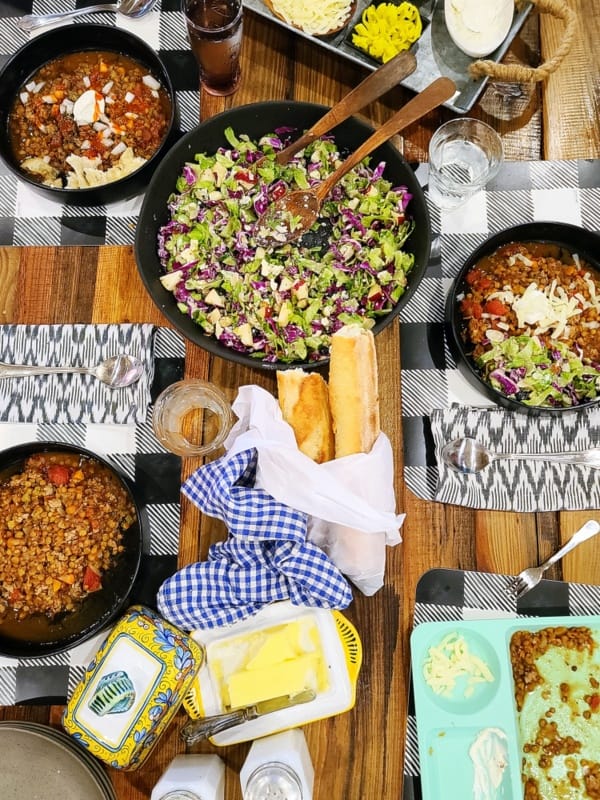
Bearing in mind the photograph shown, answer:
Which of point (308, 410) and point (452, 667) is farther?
point (452, 667)

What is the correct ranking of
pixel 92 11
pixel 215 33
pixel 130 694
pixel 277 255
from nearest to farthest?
pixel 130 694
pixel 215 33
pixel 277 255
pixel 92 11

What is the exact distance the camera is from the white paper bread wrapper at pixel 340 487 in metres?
1.80

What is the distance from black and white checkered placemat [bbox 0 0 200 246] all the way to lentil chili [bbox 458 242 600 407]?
104 centimetres

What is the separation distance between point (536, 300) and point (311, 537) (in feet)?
2.99

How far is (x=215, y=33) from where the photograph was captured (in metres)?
1.82

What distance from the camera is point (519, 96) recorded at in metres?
2.13

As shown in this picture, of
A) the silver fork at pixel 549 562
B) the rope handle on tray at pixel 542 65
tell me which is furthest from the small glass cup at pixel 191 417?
the rope handle on tray at pixel 542 65

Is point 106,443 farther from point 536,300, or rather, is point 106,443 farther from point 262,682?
point 536,300

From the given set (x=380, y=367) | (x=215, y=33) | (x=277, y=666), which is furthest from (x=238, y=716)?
(x=215, y=33)

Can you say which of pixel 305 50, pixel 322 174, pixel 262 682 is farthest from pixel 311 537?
pixel 305 50

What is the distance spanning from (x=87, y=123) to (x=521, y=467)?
5.38ft

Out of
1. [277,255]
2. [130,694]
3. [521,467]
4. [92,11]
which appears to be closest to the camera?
[130,694]

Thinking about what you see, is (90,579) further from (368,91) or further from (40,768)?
(368,91)

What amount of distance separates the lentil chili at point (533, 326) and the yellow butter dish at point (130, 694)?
1144 millimetres
